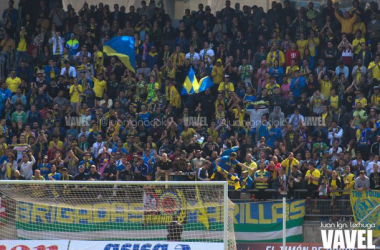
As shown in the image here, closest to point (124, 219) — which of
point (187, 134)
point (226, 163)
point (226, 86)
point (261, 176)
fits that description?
point (261, 176)

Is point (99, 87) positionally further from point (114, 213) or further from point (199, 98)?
point (114, 213)

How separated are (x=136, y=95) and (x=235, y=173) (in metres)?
5.66

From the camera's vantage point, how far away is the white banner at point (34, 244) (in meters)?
17.1

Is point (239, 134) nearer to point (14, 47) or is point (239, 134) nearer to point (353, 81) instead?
point (353, 81)

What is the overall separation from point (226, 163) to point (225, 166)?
0.10 meters

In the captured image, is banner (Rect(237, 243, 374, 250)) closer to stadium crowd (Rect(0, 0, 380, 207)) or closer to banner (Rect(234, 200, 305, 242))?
banner (Rect(234, 200, 305, 242))

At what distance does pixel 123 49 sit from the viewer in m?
27.8

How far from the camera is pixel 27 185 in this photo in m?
17.7

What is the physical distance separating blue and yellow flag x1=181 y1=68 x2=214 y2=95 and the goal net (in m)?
9.10

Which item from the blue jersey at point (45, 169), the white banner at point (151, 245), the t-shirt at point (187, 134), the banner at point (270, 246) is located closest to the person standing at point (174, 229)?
the white banner at point (151, 245)

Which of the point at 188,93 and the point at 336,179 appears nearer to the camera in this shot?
the point at 336,179

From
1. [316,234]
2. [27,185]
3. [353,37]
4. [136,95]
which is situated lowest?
[316,234]

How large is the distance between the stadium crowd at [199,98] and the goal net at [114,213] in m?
4.48

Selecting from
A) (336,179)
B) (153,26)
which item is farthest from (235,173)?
(153,26)
